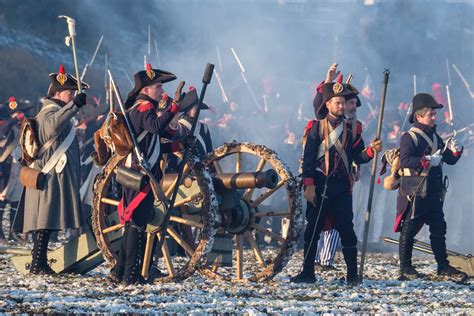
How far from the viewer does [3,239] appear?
48.3ft

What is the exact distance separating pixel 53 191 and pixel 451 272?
143 inches

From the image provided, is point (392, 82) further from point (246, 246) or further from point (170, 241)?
point (170, 241)

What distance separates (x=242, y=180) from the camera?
30.5ft

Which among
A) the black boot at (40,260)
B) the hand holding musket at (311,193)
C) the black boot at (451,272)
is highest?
the hand holding musket at (311,193)

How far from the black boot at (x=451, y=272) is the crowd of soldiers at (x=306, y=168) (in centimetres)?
1

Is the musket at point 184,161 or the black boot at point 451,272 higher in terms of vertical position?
the musket at point 184,161

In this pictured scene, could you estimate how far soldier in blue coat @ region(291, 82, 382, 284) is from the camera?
32.4 ft

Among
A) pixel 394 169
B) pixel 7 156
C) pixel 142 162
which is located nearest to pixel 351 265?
pixel 394 169

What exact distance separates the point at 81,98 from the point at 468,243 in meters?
9.27

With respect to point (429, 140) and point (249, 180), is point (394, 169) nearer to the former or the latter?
point (429, 140)

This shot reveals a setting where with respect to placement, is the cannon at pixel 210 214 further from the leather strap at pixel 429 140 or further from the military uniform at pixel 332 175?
the leather strap at pixel 429 140

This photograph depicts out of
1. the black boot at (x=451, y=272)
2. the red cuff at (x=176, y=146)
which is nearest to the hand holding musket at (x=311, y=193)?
the red cuff at (x=176, y=146)

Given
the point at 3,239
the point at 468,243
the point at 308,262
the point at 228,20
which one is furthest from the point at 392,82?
the point at 308,262

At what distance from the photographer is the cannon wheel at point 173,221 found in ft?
29.6
